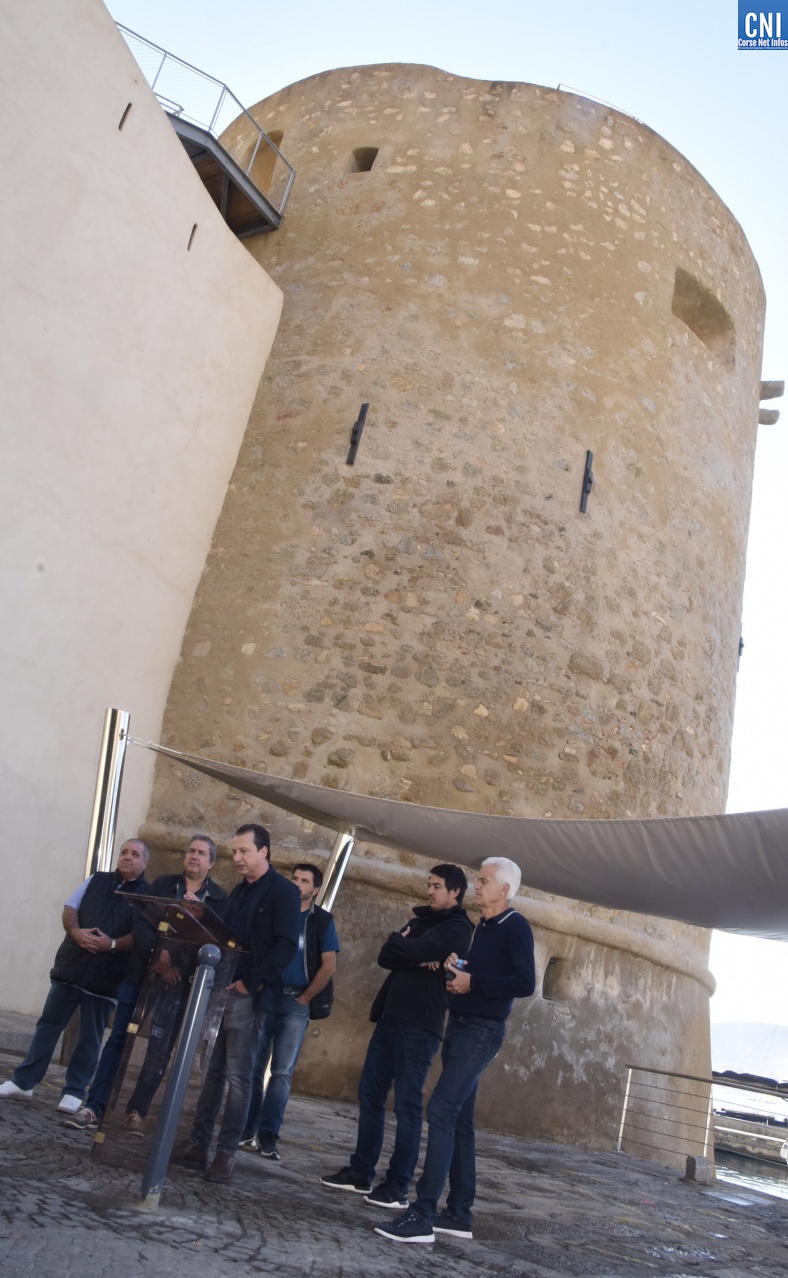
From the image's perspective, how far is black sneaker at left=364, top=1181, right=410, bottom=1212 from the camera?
337cm

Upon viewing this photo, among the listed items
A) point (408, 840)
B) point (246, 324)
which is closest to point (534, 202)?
point (246, 324)

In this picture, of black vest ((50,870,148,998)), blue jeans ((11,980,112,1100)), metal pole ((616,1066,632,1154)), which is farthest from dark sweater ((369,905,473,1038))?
metal pole ((616,1066,632,1154))

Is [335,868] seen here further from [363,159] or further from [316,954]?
[363,159]

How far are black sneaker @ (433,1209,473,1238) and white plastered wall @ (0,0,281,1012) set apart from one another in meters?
3.62

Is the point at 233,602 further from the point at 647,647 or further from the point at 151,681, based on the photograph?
the point at 647,647

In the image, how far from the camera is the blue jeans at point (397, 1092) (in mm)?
3463

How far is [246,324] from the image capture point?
8.39 meters

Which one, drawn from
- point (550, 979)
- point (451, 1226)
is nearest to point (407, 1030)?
point (451, 1226)

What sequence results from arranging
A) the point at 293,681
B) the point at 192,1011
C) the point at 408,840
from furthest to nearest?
1. the point at 293,681
2. the point at 408,840
3. the point at 192,1011

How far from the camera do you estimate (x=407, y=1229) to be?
2.97 m

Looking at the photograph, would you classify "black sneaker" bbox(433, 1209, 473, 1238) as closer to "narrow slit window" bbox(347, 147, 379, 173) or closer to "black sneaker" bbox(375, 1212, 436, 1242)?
"black sneaker" bbox(375, 1212, 436, 1242)

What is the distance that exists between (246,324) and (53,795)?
4.05m

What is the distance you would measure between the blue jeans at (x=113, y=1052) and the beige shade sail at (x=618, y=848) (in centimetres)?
144

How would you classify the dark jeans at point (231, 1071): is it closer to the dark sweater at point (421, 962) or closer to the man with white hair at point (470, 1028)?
the dark sweater at point (421, 962)
